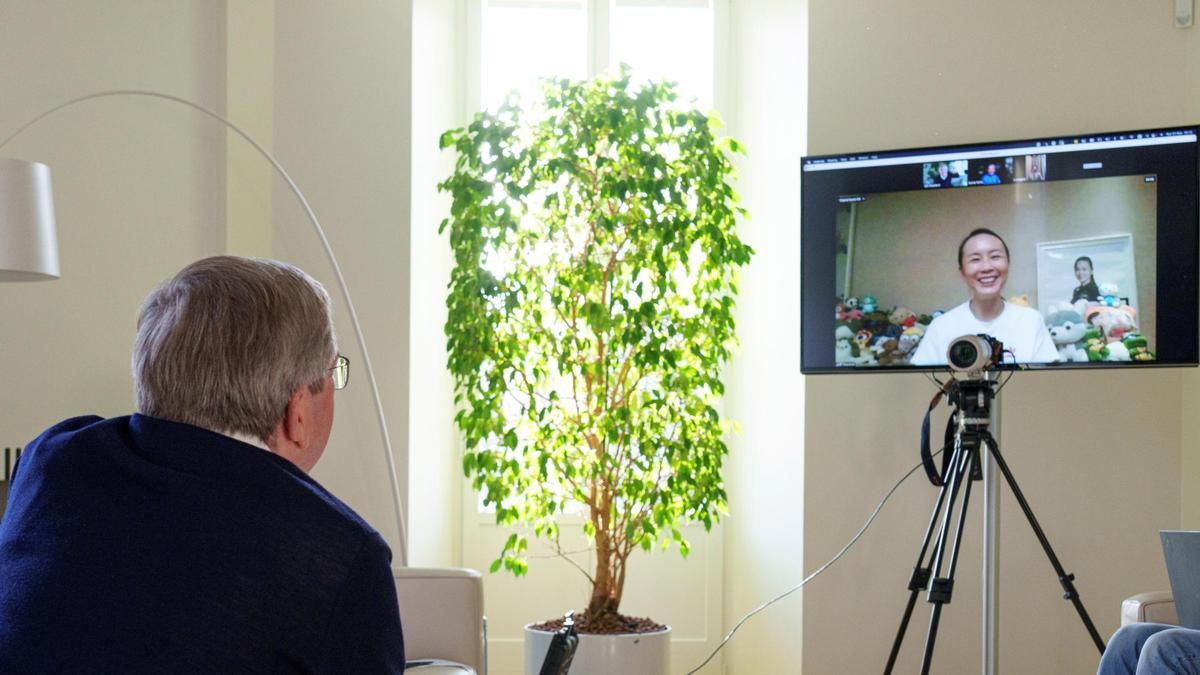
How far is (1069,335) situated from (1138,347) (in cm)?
19

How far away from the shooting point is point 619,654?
13.0ft

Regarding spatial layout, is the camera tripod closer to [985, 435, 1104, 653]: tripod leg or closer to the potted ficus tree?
[985, 435, 1104, 653]: tripod leg

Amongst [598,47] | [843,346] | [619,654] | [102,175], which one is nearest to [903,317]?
[843,346]

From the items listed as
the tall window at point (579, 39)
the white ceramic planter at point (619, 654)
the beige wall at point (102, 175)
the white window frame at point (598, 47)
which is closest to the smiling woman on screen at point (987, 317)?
the white ceramic planter at point (619, 654)

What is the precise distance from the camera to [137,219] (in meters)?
4.15

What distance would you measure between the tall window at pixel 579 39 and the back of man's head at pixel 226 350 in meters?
4.08

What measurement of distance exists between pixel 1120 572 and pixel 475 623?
225 centimetres

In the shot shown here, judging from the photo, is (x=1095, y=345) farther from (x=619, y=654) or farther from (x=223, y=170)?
(x=223, y=170)

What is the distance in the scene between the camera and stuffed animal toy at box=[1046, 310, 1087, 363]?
11.8 ft

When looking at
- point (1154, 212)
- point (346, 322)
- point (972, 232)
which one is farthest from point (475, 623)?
point (1154, 212)

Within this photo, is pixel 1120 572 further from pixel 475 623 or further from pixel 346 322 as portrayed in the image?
pixel 346 322

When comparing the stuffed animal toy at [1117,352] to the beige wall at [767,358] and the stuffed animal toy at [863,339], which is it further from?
the beige wall at [767,358]

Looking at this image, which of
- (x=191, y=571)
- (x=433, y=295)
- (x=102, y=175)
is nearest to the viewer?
(x=191, y=571)

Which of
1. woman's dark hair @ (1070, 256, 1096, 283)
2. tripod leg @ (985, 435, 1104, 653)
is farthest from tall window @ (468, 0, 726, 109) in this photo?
tripod leg @ (985, 435, 1104, 653)
